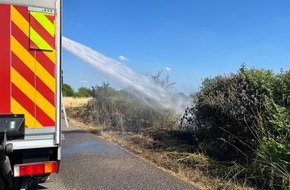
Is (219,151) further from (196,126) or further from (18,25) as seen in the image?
(18,25)

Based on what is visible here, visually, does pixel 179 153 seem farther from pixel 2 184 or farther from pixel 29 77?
pixel 29 77

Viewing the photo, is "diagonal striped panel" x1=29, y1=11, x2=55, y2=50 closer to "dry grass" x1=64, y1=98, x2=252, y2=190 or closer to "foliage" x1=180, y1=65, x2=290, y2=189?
"dry grass" x1=64, y1=98, x2=252, y2=190

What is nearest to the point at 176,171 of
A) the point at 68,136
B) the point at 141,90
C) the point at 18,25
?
the point at 18,25

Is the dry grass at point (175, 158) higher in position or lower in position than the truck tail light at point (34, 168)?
lower

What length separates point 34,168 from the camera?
516 centimetres

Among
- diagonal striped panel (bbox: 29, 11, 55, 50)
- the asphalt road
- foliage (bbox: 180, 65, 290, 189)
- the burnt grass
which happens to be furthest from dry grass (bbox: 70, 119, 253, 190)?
diagonal striped panel (bbox: 29, 11, 55, 50)

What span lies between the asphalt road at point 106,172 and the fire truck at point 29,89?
96 centimetres

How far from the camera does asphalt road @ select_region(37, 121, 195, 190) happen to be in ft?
22.0

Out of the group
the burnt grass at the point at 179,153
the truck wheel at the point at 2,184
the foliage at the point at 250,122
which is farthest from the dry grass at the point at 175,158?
the truck wheel at the point at 2,184

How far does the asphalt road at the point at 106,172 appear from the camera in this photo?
6.71 meters

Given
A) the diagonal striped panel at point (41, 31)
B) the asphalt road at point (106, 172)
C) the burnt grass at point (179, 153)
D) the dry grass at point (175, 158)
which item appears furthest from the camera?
the burnt grass at point (179, 153)

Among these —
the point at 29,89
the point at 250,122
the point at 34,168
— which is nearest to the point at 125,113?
the point at 250,122

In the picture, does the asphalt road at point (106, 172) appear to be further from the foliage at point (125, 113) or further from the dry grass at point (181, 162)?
the foliage at point (125, 113)

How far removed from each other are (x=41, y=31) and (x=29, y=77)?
0.56 m
